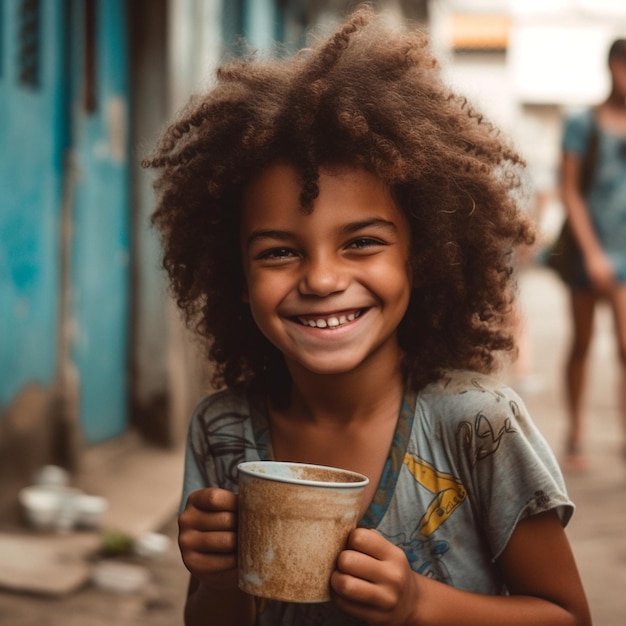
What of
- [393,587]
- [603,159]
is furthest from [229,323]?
[603,159]

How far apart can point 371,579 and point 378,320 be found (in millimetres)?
527

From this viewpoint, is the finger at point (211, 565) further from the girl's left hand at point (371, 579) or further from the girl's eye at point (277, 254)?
the girl's eye at point (277, 254)

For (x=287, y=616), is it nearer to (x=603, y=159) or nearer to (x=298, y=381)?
(x=298, y=381)

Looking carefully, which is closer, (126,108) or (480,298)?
(480,298)

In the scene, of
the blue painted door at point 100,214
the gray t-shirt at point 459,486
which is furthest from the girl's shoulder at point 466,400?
the blue painted door at point 100,214

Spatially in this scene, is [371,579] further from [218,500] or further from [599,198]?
[599,198]

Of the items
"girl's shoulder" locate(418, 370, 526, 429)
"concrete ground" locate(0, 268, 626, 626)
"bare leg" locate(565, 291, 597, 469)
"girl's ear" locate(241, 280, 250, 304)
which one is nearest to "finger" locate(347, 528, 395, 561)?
"girl's shoulder" locate(418, 370, 526, 429)

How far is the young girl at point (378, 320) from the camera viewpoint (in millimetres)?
1891

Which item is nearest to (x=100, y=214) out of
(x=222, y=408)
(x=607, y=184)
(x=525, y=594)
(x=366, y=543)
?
(x=607, y=184)

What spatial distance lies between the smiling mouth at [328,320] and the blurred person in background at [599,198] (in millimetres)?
3435

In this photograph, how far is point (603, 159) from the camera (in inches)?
203

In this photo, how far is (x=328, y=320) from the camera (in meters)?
1.93

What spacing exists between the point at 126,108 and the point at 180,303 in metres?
3.54

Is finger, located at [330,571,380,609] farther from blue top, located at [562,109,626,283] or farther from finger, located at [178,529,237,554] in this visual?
blue top, located at [562,109,626,283]
